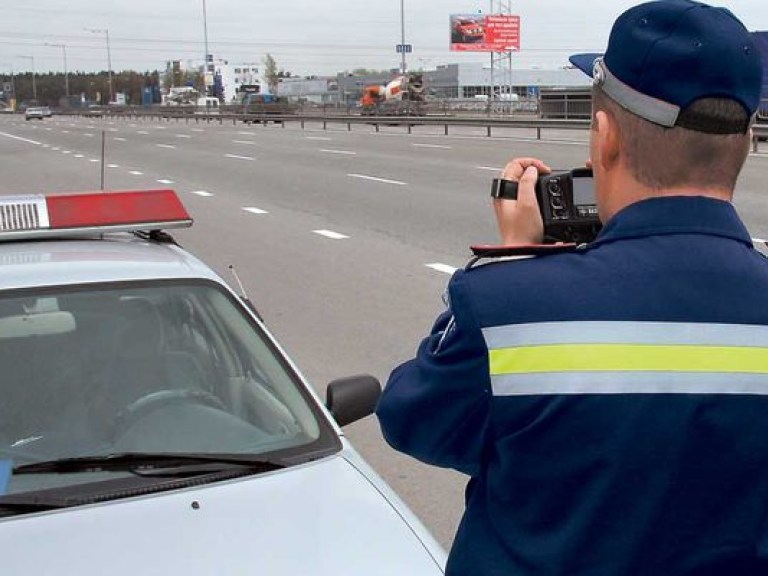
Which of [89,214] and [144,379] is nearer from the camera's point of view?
[144,379]

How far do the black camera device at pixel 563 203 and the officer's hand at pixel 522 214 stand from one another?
1 centimetres

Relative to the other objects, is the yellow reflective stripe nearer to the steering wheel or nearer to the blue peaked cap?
the blue peaked cap

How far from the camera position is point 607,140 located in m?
1.37

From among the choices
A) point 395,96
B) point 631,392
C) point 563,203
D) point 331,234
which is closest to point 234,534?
point 563,203

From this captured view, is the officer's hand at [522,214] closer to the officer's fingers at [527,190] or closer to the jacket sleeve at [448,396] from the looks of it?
the officer's fingers at [527,190]

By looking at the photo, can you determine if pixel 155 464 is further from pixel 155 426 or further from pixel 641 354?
pixel 641 354

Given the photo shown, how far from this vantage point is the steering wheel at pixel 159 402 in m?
2.86

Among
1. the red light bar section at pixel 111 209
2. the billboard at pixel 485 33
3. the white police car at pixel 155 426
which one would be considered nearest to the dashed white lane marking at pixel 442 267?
the white police car at pixel 155 426

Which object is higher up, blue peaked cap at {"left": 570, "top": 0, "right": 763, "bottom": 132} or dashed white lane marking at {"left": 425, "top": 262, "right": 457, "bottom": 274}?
blue peaked cap at {"left": 570, "top": 0, "right": 763, "bottom": 132}

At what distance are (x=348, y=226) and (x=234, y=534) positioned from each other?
10501 millimetres

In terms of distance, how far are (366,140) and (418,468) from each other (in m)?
28.9

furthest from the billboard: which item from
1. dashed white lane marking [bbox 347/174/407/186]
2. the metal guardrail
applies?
dashed white lane marking [bbox 347/174/407/186]

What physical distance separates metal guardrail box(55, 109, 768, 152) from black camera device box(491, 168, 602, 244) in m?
2.87

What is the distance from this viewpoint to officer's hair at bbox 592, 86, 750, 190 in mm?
1309
